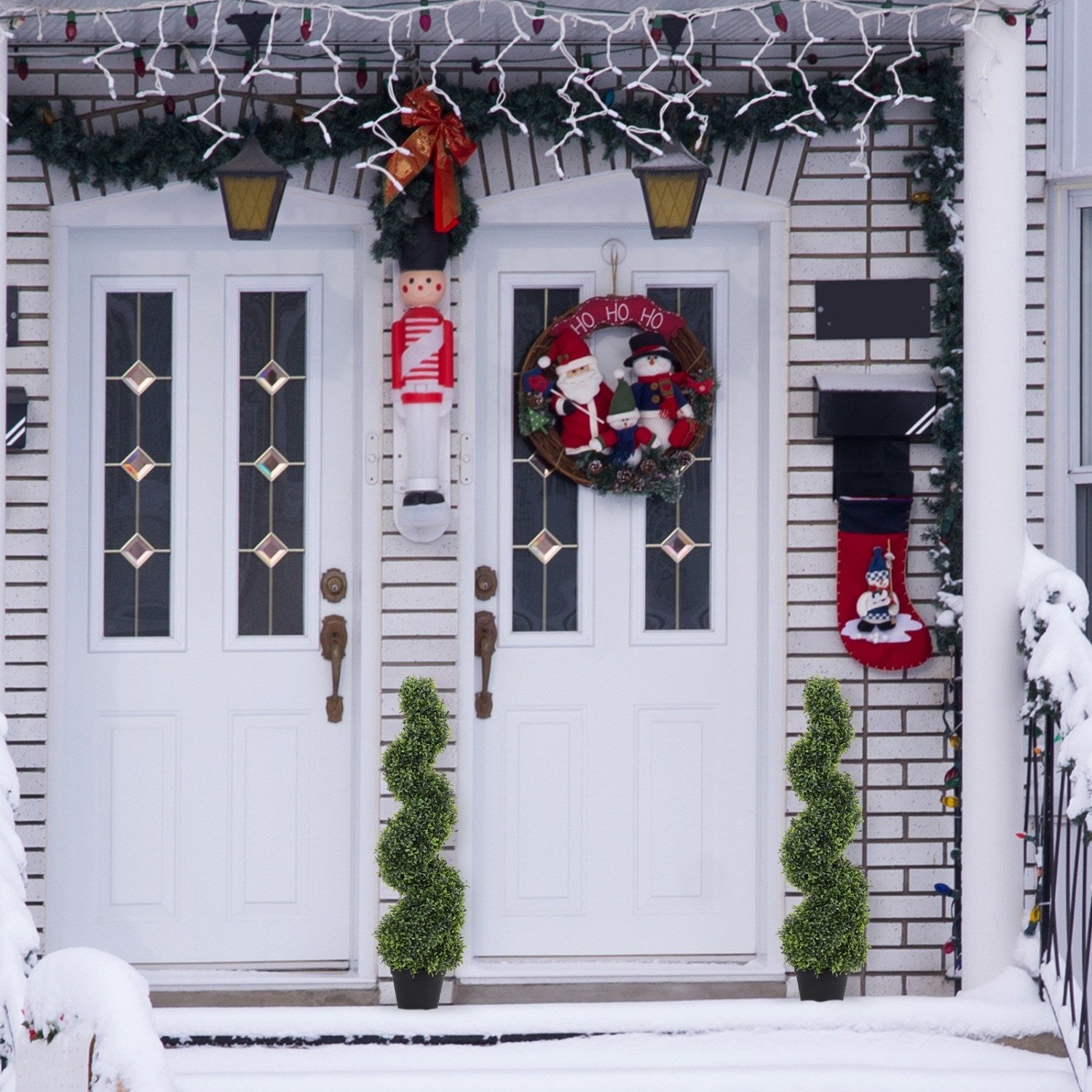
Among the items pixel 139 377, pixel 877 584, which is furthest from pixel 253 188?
pixel 877 584

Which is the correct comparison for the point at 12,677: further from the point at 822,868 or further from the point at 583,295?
the point at 822,868

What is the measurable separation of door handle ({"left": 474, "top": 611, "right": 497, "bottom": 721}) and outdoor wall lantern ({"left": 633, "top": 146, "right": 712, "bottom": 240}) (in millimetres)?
1402

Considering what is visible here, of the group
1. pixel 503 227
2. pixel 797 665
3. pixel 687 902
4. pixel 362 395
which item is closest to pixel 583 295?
pixel 503 227

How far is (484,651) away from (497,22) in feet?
6.60

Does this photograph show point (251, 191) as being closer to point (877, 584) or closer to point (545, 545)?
point (545, 545)

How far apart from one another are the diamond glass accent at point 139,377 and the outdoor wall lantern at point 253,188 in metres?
0.76

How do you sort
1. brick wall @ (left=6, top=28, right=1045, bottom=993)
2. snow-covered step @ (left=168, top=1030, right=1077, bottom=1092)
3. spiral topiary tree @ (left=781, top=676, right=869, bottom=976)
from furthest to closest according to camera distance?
1. brick wall @ (left=6, top=28, right=1045, bottom=993)
2. spiral topiary tree @ (left=781, top=676, right=869, bottom=976)
3. snow-covered step @ (left=168, top=1030, right=1077, bottom=1092)

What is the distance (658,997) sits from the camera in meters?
4.56

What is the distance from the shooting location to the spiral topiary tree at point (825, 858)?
13.8 feet

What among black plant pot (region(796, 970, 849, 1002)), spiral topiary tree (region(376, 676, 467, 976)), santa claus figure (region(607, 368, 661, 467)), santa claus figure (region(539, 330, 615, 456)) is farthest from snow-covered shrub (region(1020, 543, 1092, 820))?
spiral topiary tree (region(376, 676, 467, 976))

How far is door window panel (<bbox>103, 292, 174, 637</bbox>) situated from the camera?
4.67 meters

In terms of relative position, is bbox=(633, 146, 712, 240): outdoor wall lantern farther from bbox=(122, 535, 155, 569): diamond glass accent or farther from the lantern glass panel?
bbox=(122, 535, 155, 569): diamond glass accent

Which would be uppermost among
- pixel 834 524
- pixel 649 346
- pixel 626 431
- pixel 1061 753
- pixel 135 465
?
pixel 649 346

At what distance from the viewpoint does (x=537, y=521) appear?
4719 millimetres
